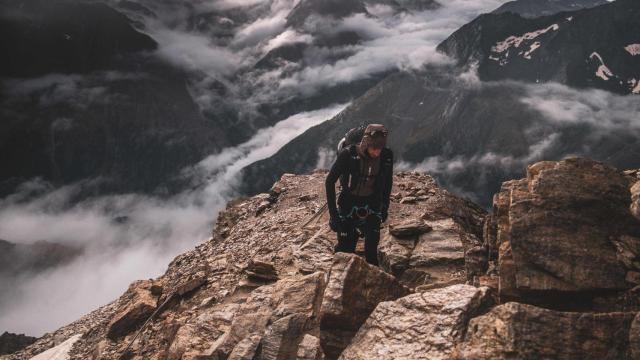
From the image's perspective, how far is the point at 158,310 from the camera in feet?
52.9

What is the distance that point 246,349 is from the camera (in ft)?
31.4

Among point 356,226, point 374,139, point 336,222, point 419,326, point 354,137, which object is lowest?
→ point 419,326

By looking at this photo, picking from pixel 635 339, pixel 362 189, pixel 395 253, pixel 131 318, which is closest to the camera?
pixel 635 339

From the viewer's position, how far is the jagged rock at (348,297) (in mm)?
8656

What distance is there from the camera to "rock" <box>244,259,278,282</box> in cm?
1452

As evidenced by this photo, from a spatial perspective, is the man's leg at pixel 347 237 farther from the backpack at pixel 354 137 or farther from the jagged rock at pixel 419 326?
the jagged rock at pixel 419 326

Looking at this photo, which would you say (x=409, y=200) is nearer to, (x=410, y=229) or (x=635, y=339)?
(x=410, y=229)

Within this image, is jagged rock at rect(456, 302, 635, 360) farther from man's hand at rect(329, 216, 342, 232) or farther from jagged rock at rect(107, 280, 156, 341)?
jagged rock at rect(107, 280, 156, 341)

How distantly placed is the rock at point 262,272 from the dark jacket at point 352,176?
3758 mm

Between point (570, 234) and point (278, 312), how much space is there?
618 cm

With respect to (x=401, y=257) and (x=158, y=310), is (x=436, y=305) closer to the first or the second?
(x=401, y=257)

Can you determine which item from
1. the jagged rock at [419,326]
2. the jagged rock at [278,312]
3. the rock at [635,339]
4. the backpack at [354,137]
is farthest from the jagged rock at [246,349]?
the rock at [635,339]

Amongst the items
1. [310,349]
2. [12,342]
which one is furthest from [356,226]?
[12,342]

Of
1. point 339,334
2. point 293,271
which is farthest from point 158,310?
point 339,334
